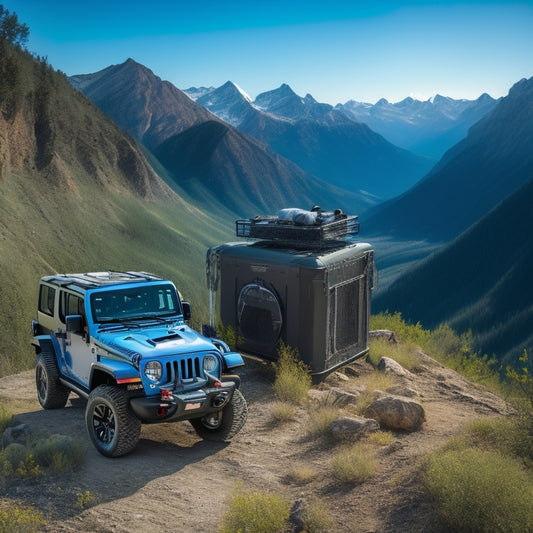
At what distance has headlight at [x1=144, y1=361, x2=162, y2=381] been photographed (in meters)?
8.41

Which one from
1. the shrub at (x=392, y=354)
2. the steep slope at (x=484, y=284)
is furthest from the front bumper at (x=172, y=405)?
the steep slope at (x=484, y=284)

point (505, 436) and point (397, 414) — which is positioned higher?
point (505, 436)

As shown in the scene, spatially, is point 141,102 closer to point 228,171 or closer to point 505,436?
point 228,171

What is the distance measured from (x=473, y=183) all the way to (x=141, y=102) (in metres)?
75.0

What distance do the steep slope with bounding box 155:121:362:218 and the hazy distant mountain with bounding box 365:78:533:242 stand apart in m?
21.4

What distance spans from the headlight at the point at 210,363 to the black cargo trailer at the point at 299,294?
370cm

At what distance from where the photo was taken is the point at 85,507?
7305 millimetres

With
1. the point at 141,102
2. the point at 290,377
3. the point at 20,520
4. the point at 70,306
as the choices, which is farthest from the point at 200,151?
the point at 20,520

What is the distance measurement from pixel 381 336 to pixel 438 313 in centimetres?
4841

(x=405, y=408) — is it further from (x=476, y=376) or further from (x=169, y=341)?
(x=476, y=376)

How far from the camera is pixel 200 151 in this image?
112 metres

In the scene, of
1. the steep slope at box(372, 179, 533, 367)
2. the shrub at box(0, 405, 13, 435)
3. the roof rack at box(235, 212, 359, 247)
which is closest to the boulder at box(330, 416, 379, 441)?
the roof rack at box(235, 212, 359, 247)

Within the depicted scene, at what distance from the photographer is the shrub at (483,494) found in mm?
5934

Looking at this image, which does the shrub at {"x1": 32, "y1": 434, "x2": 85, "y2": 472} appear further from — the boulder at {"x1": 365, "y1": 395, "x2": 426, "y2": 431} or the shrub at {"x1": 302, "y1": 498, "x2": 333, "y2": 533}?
the boulder at {"x1": 365, "y1": 395, "x2": 426, "y2": 431}
